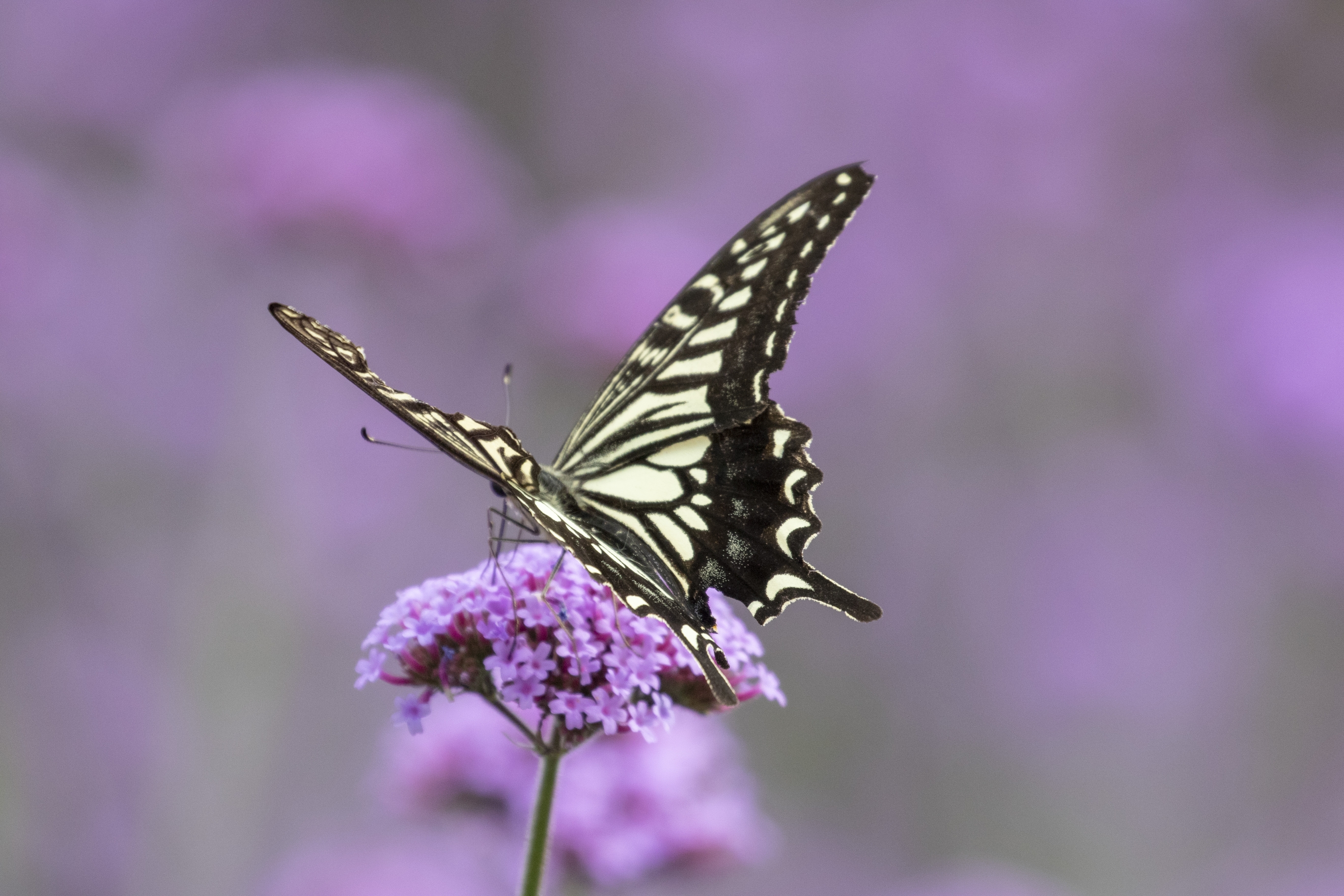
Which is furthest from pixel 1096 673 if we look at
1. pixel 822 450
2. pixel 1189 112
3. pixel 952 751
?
pixel 1189 112

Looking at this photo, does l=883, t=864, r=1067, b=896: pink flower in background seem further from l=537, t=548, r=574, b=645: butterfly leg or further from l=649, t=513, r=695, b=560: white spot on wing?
l=537, t=548, r=574, b=645: butterfly leg

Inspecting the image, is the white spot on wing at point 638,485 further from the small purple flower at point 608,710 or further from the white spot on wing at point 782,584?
the small purple flower at point 608,710

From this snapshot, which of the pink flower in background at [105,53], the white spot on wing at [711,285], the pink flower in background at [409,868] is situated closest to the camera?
the white spot on wing at [711,285]

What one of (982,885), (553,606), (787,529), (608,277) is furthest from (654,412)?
(608,277)

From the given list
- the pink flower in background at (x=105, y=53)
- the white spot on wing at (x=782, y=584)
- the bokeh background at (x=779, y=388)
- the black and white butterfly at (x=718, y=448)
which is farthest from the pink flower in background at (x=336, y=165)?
the white spot on wing at (x=782, y=584)

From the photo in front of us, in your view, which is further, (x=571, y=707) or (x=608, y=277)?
(x=608, y=277)

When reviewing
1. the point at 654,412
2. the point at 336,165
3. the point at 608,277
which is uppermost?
the point at 608,277

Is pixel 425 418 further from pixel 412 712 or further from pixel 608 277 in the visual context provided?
pixel 608 277
